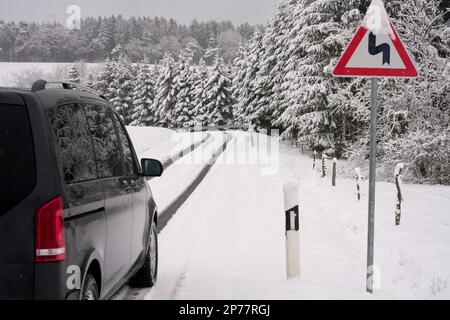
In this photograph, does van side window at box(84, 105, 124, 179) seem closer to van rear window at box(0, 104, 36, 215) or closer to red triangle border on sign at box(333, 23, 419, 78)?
van rear window at box(0, 104, 36, 215)

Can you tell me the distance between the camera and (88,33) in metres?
62.2

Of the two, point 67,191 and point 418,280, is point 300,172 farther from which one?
point 67,191

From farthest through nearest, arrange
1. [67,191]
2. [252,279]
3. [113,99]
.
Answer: [113,99] → [252,279] → [67,191]

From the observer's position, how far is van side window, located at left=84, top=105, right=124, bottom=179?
13.0 ft

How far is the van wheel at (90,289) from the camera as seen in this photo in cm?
316

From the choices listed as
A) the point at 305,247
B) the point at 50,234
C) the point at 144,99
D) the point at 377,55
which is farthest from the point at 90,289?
the point at 144,99

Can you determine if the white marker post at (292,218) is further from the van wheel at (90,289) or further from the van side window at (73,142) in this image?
the van wheel at (90,289)

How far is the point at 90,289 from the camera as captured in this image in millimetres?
3283

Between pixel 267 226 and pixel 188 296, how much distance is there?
4.30 metres

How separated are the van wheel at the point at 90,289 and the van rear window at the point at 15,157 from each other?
30.6 inches

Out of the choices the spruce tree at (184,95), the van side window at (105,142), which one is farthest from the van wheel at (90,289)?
the spruce tree at (184,95)

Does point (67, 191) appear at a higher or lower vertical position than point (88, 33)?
lower

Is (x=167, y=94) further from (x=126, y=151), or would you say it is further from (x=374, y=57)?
(x=374, y=57)

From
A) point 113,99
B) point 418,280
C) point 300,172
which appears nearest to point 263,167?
point 300,172
